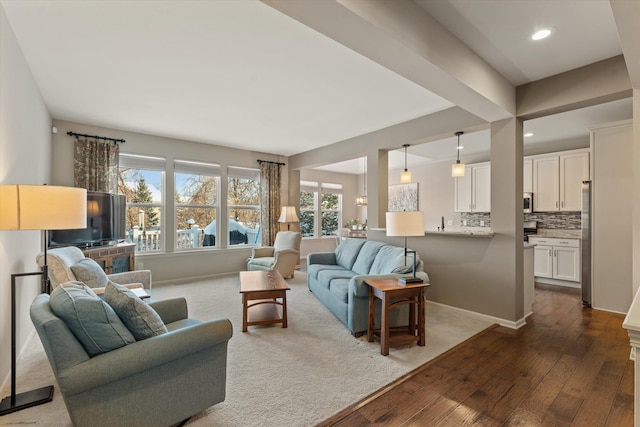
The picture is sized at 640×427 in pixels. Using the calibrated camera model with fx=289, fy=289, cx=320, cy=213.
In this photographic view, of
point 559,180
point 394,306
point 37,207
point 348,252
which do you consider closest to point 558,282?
point 559,180

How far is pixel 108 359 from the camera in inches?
56.4

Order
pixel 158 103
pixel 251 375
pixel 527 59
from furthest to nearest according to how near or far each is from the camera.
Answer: pixel 158 103, pixel 527 59, pixel 251 375

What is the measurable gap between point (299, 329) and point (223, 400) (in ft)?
4.57

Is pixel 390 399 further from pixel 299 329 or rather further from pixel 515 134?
pixel 515 134

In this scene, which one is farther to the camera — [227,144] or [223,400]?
[227,144]

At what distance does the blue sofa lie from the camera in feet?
9.86

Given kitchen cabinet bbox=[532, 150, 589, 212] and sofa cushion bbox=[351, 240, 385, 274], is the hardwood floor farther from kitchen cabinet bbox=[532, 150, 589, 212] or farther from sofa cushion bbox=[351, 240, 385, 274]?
kitchen cabinet bbox=[532, 150, 589, 212]

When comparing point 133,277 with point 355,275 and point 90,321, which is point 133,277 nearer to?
point 90,321

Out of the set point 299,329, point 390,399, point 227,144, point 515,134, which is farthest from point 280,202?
point 390,399

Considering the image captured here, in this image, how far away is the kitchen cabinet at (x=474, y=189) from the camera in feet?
20.7

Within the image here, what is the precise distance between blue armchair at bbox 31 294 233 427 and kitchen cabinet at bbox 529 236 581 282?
5.39m

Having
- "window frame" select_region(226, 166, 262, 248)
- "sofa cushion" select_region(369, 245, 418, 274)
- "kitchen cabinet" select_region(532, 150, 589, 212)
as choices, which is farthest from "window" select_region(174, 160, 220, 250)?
"kitchen cabinet" select_region(532, 150, 589, 212)

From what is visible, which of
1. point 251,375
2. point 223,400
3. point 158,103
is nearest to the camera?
point 223,400

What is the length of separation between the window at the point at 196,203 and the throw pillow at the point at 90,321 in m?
4.37
